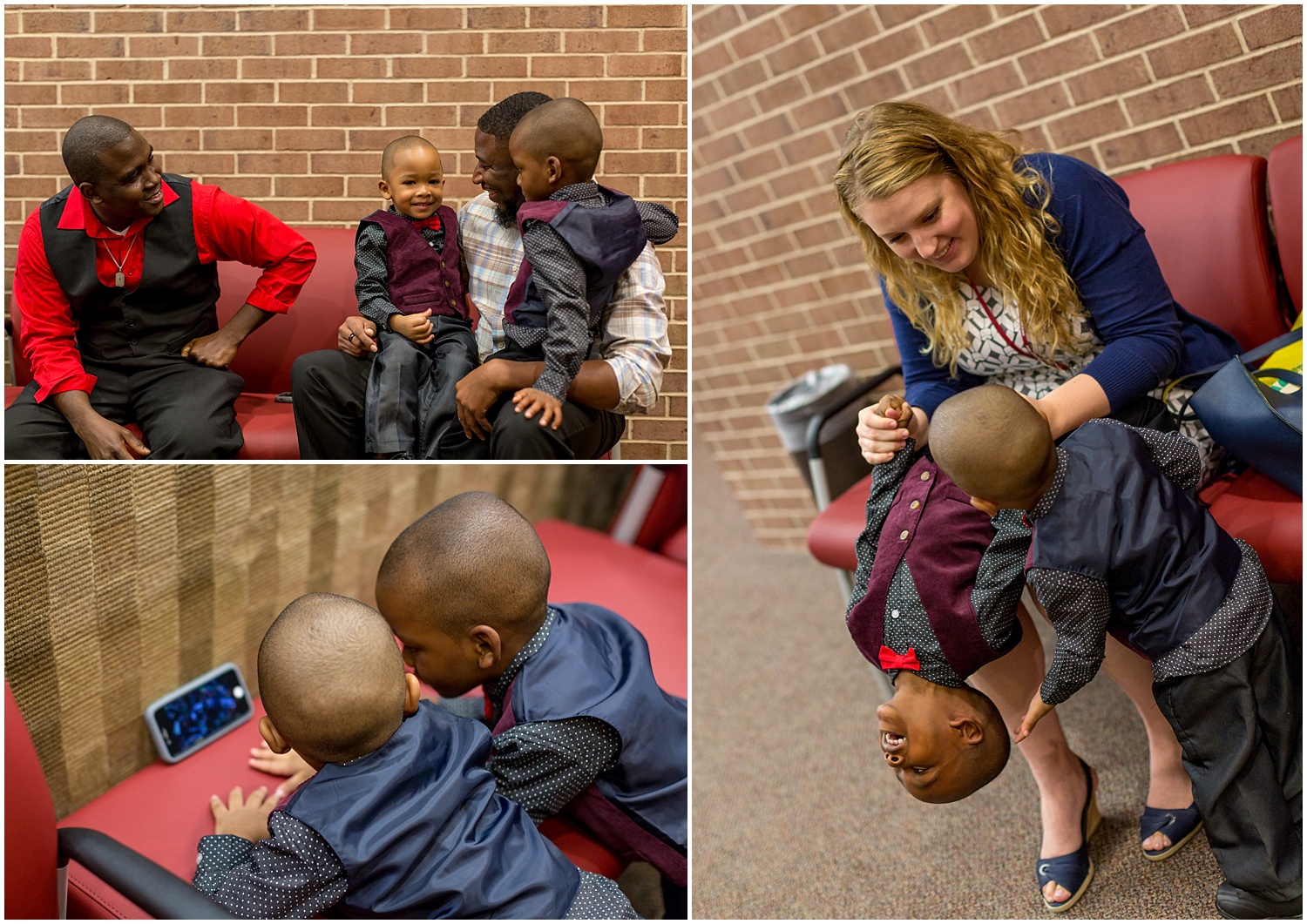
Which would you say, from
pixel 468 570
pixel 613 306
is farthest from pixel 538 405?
pixel 468 570

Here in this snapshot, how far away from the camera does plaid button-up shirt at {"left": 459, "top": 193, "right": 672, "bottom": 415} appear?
1848mm

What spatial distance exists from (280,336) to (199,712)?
952mm

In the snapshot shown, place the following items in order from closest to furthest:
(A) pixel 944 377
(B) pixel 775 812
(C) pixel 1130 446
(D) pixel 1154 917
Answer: (C) pixel 1130 446 < (D) pixel 1154 917 < (A) pixel 944 377 < (B) pixel 775 812

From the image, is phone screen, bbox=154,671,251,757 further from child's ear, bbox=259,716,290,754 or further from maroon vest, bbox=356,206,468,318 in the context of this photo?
maroon vest, bbox=356,206,468,318

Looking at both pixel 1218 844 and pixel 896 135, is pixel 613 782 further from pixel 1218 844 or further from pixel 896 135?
pixel 896 135

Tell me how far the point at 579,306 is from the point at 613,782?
0.84m

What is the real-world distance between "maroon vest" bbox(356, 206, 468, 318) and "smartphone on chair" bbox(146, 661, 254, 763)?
79cm

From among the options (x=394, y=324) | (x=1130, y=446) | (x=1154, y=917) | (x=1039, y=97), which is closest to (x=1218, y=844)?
(x=1154, y=917)

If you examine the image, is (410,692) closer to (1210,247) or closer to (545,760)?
(545,760)

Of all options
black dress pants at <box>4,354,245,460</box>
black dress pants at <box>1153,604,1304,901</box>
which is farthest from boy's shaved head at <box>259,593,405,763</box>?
black dress pants at <box>1153,604,1304,901</box>

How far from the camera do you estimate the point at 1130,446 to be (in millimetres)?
Result: 1558

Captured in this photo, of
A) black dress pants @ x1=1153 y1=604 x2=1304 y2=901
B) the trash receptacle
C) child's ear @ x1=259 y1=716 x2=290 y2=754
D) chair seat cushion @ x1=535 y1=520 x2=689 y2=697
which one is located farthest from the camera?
the trash receptacle

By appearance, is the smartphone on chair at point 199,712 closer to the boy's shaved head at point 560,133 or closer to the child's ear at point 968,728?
the boy's shaved head at point 560,133

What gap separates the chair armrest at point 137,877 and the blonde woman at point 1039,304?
1.31m
